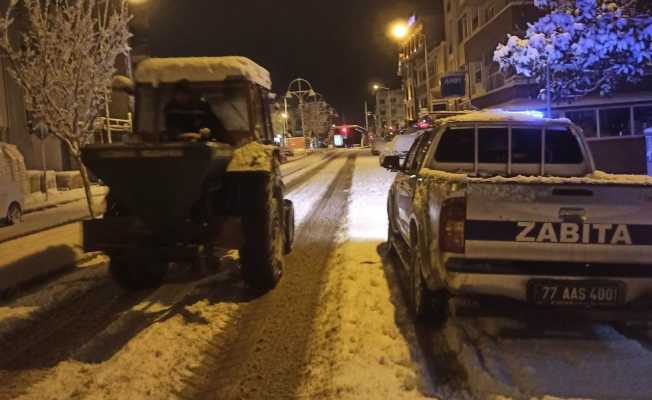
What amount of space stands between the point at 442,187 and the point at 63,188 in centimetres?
2435

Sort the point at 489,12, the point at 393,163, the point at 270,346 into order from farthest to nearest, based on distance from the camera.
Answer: the point at 489,12
the point at 393,163
the point at 270,346

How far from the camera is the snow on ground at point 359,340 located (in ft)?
15.3

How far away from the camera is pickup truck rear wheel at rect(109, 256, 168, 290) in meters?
7.79

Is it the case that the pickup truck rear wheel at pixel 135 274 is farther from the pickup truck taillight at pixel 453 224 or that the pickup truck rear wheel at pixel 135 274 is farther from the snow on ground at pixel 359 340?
the pickup truck taillight at pixel 453 224

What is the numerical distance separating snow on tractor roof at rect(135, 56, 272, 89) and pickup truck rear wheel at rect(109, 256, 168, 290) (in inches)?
92.1

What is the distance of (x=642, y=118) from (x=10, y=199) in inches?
876

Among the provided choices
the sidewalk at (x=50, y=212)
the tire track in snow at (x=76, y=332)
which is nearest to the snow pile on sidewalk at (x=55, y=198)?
the sidewalk at (x=50, y=212)

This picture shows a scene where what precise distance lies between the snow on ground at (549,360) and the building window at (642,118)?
2135cm

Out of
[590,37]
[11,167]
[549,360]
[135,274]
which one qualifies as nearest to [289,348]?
[549,360]

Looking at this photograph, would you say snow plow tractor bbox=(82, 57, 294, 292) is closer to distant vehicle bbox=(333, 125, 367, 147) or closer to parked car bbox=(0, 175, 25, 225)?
parked car bbox=(0, 175, 25, 225)

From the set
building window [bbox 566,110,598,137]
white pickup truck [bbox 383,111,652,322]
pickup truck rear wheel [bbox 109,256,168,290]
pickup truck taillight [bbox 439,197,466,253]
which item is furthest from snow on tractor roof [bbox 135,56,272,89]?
building window [bbox 566,110,598,137]

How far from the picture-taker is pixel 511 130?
23.7 feet

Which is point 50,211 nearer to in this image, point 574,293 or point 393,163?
point 393,163

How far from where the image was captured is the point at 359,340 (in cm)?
566
